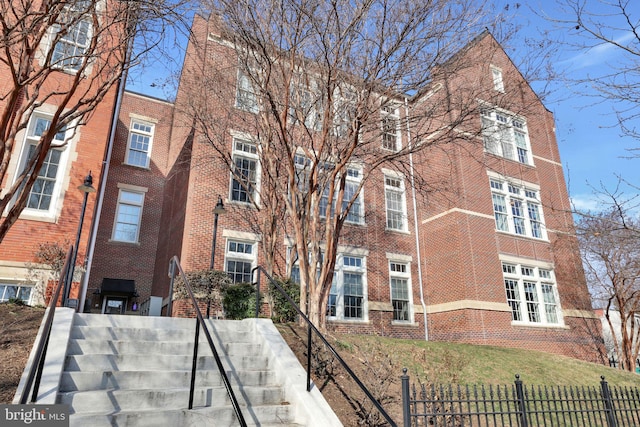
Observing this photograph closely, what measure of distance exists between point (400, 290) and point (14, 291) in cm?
1371

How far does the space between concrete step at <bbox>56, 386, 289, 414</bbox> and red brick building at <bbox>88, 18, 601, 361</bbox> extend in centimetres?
934

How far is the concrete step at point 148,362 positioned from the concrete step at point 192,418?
2.97 feet

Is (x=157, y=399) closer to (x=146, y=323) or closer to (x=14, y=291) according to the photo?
(x=146, y=323)

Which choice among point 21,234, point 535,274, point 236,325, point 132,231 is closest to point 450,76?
point 236,325

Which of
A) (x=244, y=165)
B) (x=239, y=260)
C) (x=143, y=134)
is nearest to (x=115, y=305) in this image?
(x=239, y=260)

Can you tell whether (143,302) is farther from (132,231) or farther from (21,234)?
(21,234)

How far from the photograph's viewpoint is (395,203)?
770 inches

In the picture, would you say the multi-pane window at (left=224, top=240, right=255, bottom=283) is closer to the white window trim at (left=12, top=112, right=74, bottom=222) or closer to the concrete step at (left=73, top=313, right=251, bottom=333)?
the white window trim at (left=12, top=112, right=74, bottom=222)

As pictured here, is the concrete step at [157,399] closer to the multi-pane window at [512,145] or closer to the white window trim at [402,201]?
the white window trim at [402,201]

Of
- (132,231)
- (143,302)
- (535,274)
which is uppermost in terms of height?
(132,231)

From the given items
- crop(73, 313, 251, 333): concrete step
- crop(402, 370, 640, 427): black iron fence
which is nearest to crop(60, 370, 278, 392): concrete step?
crop(73, 313, 251, 333): concrete step

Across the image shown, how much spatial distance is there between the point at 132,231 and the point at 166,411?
1576 cm

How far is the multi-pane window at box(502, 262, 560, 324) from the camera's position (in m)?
18.2

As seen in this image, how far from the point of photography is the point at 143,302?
17.0 metres
